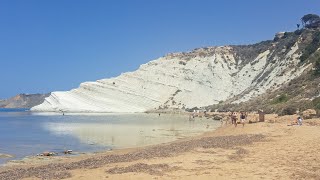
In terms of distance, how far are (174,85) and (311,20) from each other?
110ft

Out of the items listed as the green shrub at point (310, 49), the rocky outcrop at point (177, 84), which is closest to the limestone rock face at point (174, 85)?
the rocky outcrop at point (177, 84)

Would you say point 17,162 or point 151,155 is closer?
point 151,155

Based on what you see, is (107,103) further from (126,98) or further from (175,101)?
(175,101)

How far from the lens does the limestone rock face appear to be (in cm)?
8705

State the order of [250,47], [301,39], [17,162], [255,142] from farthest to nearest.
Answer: [250,47]
[301,39]
[255,142]
[17,162]

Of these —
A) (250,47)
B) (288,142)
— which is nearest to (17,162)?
(288,142)

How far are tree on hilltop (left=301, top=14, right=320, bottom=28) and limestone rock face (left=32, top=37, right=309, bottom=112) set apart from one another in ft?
27.1

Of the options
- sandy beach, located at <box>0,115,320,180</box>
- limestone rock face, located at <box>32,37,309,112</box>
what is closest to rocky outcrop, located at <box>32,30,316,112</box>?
limestone rock face, located at <box>32,37,309,112</box>

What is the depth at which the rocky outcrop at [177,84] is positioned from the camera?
285ft

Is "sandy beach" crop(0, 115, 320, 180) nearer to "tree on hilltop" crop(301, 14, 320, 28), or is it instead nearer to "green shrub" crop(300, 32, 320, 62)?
"green shrub" crop(300, 32, 320, 62)

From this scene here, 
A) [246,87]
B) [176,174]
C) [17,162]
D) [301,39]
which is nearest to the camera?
[176,174]

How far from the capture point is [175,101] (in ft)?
292

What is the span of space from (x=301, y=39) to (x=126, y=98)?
36.7 metres

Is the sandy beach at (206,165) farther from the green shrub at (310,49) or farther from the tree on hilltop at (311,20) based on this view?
the tree on hilltop at (311,20)
